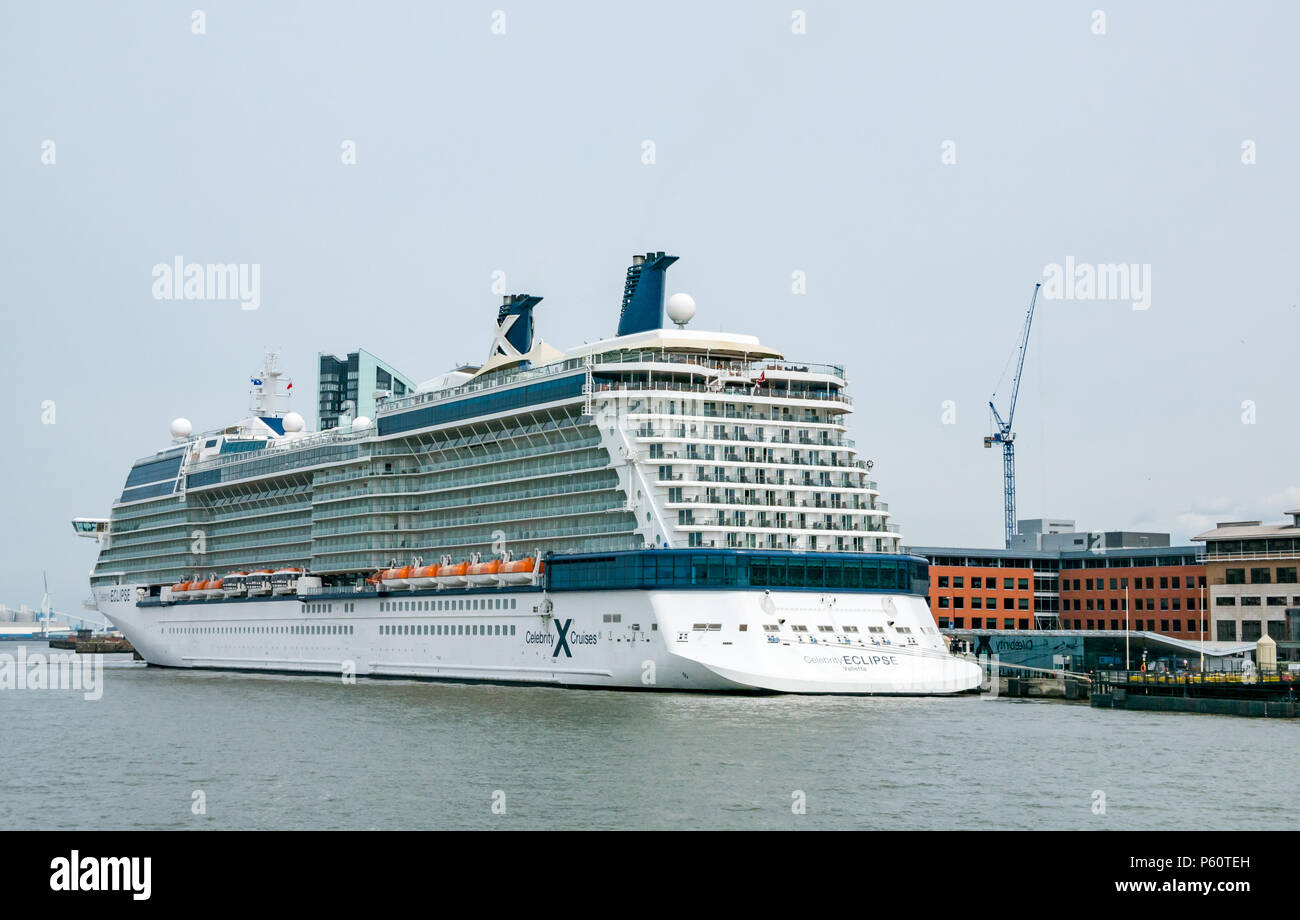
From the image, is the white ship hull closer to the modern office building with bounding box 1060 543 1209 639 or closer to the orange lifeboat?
the orange lifeboat

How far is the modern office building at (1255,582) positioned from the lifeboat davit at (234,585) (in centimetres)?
7051

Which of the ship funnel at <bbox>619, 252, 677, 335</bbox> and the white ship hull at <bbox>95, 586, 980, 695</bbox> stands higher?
the ship funnel at <bbox>619, 252, 677, 335</bbox>

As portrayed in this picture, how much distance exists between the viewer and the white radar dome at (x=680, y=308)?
2980 inches

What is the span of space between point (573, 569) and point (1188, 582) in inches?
2438

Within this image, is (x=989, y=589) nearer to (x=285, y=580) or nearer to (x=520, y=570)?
(x=285, y=580)

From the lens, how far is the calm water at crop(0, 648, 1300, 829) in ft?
111

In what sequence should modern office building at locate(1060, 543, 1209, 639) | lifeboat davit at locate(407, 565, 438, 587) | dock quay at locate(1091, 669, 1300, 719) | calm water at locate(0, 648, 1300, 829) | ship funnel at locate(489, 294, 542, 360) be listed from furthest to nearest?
modern office building at locate(1060, 543, 1209, 639)
ship funnel at locate(489, 294, 542, 360)
lifeboat davit at locate(407, 565, 438, 587)
dock quay at locate(1091, 669, 1300, 719)
calm water at locate(0, 648, 1300, 829)

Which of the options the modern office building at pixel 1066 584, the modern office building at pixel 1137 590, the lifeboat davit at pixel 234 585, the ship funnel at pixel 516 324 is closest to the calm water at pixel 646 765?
the ship funnel at pixel 516 324

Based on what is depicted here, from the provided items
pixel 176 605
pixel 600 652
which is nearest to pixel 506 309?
pixel 600 652

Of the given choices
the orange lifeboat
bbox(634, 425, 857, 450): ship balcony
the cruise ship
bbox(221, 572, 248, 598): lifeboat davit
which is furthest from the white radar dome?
bbox(221, 572, 248, 598): lifeboat davit

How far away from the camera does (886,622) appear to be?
66250 millimetres

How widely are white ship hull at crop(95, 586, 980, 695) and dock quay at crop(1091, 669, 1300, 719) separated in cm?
855

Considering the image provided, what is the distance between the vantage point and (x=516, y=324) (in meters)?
89.4
